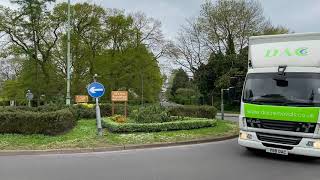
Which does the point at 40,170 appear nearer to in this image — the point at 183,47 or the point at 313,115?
the point at 313,115

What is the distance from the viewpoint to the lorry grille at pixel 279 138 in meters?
10.9

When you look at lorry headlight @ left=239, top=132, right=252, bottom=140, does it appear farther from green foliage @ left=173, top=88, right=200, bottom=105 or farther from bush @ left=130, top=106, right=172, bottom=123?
green foliage @ left=173, top=88, right=200, bottom=105

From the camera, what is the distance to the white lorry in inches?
422

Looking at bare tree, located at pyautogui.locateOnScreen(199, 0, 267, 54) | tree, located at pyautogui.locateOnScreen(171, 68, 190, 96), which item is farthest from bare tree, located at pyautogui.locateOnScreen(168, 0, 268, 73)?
tree, located at pyautogui.locateOnScreen(171, 68, 190, 96)

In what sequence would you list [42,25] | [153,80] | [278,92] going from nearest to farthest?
[278,92]
[42,25]
[153,80]

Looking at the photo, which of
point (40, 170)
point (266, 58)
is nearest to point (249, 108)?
point (266, 58)

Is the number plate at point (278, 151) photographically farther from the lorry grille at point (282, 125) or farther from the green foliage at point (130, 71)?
the green foliage at point (130, 71)

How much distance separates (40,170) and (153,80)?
43.0 metres

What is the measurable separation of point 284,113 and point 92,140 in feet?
23.3

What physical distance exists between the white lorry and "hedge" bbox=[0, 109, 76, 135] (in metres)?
7.50

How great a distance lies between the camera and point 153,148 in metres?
14.1

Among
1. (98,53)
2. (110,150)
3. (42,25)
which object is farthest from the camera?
(98,53)

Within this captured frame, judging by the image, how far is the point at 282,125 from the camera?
11.0 meters

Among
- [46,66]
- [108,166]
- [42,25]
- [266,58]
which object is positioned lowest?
[108,166]
